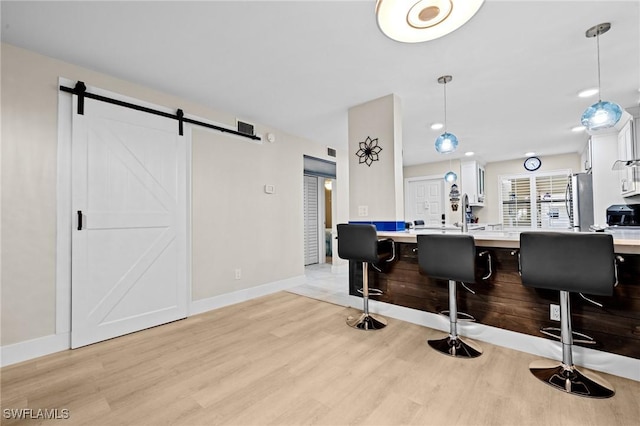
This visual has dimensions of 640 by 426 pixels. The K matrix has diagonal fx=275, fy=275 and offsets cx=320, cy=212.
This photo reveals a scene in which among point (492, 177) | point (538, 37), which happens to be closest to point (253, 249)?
point (538, 37)

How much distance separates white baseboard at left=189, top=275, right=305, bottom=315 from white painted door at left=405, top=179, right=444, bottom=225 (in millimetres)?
4481

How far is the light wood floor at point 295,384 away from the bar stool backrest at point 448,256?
679 millimetres

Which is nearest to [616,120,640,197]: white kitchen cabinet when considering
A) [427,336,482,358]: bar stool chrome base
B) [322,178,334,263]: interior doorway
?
[427,336,482,358]: bar stool chrome base

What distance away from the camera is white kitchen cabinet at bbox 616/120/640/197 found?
3422mm

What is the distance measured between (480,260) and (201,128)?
3.46 m

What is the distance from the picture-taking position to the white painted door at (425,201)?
746 centimetres

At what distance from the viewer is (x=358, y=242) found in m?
2.81

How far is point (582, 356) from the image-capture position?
2.05 meters

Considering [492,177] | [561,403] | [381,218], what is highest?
[492,177]

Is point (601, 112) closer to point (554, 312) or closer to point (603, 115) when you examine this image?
point (603, 115)

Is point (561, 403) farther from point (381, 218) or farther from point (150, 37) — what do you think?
point (150, 37)

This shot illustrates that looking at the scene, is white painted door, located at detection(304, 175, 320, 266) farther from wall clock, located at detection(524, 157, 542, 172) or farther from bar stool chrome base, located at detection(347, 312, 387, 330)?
wall clock, located at detection(524, 157, 542, 172)

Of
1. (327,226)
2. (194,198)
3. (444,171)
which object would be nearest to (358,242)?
(194,198)

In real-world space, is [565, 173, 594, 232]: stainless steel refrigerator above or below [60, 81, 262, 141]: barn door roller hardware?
below
